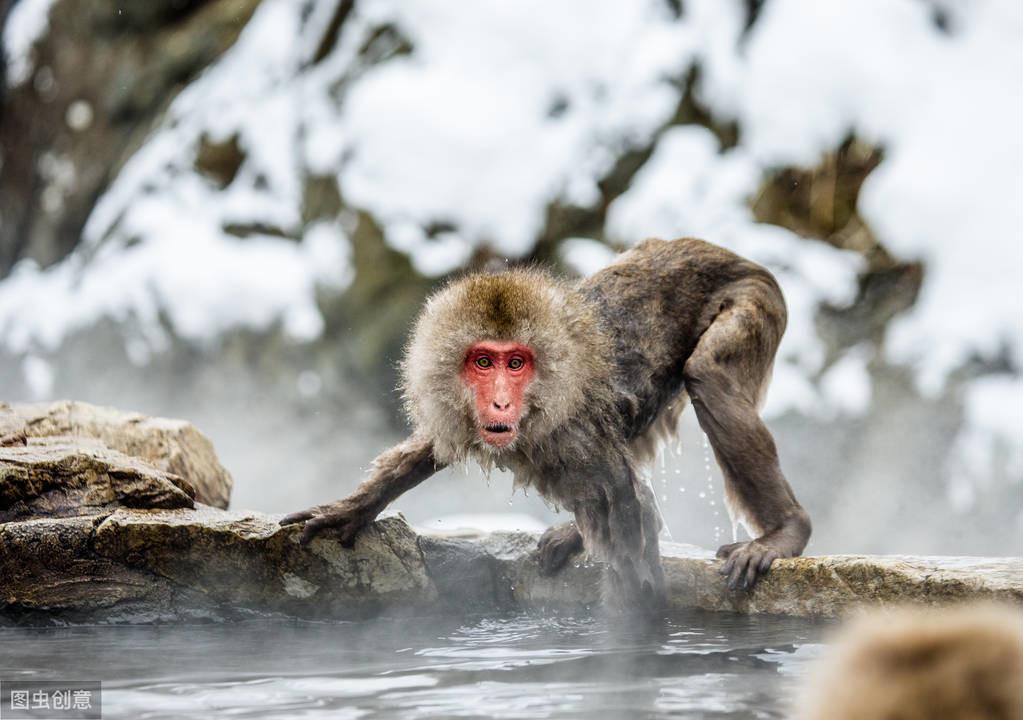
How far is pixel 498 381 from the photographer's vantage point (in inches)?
138

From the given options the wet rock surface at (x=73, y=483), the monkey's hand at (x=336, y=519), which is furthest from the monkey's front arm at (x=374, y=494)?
the wet rock surface at (x=73, y=483)

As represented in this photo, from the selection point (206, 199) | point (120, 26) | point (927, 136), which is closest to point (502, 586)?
point (927, 136)

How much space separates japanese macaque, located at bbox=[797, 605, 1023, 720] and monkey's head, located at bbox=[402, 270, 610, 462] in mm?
2492

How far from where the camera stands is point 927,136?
9312 mm

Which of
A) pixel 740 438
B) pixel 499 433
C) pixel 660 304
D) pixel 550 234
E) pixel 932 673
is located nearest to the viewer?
pixel 932 673

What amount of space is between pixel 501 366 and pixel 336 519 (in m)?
0.77

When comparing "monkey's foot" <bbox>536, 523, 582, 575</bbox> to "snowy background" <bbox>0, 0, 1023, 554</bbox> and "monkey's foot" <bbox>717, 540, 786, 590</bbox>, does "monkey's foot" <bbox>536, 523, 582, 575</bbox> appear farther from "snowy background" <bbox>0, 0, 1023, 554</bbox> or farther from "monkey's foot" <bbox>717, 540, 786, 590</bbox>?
"snowy background" <bbox>0, 0, 1023, 554</bbox>

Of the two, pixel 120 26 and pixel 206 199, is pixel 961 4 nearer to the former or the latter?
pixel 206 199

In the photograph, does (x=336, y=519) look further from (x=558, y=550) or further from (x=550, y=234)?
(x=550, y=234)

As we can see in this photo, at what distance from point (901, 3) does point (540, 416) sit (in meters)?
7.71

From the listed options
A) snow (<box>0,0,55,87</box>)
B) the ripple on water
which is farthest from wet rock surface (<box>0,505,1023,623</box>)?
snow (<box>0,0,55,87</box>)

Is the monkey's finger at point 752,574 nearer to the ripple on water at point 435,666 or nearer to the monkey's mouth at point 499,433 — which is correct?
the ripple on water at point 435,666

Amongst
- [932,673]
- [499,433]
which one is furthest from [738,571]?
[932,673]

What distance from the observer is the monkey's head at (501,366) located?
3543mm
